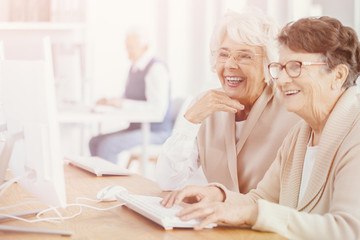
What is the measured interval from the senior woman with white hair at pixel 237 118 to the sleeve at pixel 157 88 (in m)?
2.19

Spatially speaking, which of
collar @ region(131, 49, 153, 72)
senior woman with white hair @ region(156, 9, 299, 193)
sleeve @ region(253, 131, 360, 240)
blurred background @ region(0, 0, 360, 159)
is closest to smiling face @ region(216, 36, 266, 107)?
senior woman with white hair @ region(156, 9, 299, 193)

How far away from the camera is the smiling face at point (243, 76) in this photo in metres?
2.01

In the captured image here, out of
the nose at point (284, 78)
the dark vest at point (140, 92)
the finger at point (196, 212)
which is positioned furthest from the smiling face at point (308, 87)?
the dark vest at point (140, 92)

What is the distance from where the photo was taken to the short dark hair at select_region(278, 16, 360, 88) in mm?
1411

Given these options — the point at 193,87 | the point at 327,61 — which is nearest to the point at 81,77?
the point at 193,87

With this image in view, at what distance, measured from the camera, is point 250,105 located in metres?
2.07

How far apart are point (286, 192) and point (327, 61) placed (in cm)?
38

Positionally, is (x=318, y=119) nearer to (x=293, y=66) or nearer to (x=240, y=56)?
(x=293, y=66)

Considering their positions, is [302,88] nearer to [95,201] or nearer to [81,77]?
[95,201]

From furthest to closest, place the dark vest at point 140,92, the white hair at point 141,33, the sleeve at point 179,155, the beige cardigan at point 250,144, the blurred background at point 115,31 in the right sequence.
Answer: the white hair at point 141,33, the dark vest at point 140,92, the blurred background at point 115,31, the sleeve at point 179,155, the beige cardigan at point 250,144

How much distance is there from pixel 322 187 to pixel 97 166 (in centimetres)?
98

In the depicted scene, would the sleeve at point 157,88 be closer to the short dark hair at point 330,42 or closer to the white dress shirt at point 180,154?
the white dress shirt at point 180,154

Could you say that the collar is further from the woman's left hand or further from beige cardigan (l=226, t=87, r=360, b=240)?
the woman's left hand

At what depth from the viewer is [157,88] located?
4387 mm
